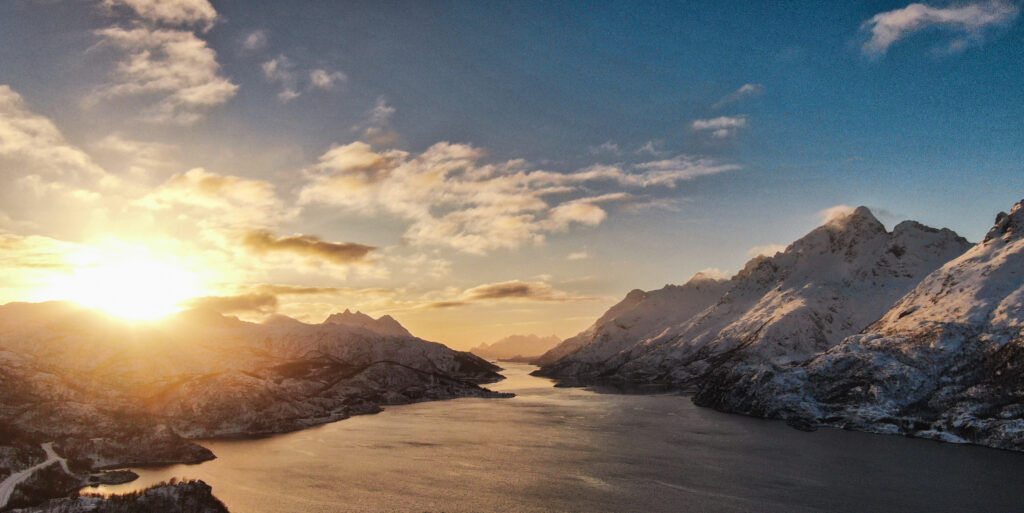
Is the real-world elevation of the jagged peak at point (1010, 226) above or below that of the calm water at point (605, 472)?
above

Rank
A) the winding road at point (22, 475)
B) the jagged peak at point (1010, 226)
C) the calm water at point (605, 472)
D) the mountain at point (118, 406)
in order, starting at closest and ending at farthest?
the winding road at point (22, 475), the calm water at point (605, 472), the mountain at point (118, 406), the jagged peak at point (1010, 226)

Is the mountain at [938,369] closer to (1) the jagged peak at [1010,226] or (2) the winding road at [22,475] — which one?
(1) the jagged peak at [1010,226]

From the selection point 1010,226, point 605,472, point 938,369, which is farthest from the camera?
point 1010,226

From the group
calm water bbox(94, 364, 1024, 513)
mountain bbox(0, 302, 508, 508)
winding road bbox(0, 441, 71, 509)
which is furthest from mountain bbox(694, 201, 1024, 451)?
winding road bbox(0, 441, 71, 509)

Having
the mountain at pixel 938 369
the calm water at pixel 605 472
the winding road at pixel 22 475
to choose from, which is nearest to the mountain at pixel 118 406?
the winding road at pixel 22 475

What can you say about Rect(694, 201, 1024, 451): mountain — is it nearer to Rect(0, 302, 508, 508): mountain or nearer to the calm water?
the calm water

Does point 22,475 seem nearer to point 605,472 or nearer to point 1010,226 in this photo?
point 605,472

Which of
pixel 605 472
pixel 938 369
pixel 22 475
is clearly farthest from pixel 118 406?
pixel 938 369
